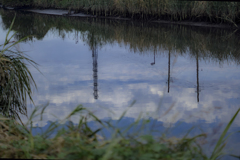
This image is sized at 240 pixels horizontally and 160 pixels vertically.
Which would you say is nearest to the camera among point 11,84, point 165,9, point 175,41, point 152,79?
point 11,84

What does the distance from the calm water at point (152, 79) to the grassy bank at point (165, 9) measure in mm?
1138

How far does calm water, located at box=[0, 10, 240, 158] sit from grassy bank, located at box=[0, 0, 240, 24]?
114cm

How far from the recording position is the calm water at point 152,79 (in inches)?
131

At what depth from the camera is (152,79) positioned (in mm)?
4949

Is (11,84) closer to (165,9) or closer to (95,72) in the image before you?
(95,72)

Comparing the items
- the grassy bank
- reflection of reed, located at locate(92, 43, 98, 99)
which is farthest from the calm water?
the grassy bank

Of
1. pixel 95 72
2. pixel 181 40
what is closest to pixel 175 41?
pixel 181 40

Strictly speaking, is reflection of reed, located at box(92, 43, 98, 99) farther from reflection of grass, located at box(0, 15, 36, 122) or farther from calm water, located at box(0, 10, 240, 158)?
reflection of grass, located at box(0, 15, 36, 122)

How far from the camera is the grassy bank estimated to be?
10070mm

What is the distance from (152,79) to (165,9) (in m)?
7.46

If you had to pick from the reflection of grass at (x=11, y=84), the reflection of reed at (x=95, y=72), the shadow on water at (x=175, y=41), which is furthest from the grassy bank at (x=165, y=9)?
the reflection of grass at (x=11, y=84)

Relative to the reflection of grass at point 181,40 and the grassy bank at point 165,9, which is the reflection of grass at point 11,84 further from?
the grassy bank at point 165,9

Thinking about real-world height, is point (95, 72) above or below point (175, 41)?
below

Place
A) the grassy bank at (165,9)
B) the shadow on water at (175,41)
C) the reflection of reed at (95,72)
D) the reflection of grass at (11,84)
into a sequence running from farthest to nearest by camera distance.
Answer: the grassy bank at (165,9), the shadow on water at (175,41), the reflection of reed at (95,72), the reflection of grass at (11,84)
